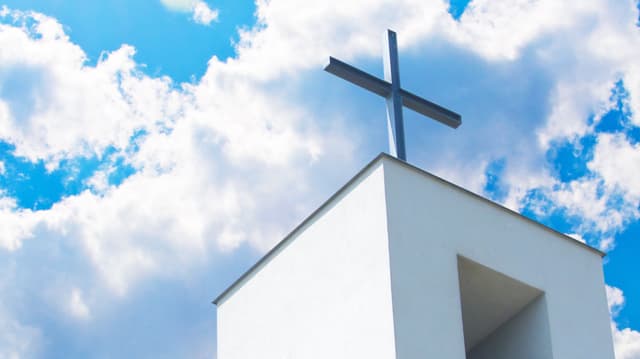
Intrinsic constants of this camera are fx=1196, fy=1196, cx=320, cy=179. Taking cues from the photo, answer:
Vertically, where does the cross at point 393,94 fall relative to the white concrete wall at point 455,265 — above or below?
above

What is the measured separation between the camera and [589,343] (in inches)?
522

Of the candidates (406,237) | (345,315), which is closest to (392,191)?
(406,237)

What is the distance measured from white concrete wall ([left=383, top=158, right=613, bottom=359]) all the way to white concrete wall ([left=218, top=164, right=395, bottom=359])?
200 mm

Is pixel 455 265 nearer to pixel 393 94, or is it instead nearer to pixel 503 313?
pixel 503 313

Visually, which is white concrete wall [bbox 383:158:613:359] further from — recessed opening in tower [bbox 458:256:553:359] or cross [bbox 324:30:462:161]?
cross [bbox 324:30:462:161]

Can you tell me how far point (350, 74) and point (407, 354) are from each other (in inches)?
160

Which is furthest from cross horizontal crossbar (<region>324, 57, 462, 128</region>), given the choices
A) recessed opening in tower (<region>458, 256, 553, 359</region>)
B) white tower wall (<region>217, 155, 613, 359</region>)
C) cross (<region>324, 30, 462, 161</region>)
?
recessed opening in tower (<region>458, 256, 553, 359</region>)

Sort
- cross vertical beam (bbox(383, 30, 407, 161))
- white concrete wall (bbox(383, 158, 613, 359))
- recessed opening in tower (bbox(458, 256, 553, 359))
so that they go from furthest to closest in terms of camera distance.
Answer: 1. cross vertical beam (bbox(383, 30, 407, 161))
2. recessed opening in tower (bbox(458, 256, 553, 359))
3. white concrete wall (bbox(383, 158, 613, 359))

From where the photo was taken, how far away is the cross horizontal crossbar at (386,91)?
14.3m

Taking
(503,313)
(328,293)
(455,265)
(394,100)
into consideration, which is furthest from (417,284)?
(394,100)

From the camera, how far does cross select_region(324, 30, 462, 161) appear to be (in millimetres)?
14109

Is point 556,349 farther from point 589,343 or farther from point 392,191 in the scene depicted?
point 392,191

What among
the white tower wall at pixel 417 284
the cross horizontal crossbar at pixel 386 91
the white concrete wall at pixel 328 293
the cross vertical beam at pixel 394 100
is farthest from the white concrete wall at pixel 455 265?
the cross horizontal crossbar at pixel 386 91

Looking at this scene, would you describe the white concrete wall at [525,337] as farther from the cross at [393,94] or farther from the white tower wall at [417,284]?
the cross at [393,94]
